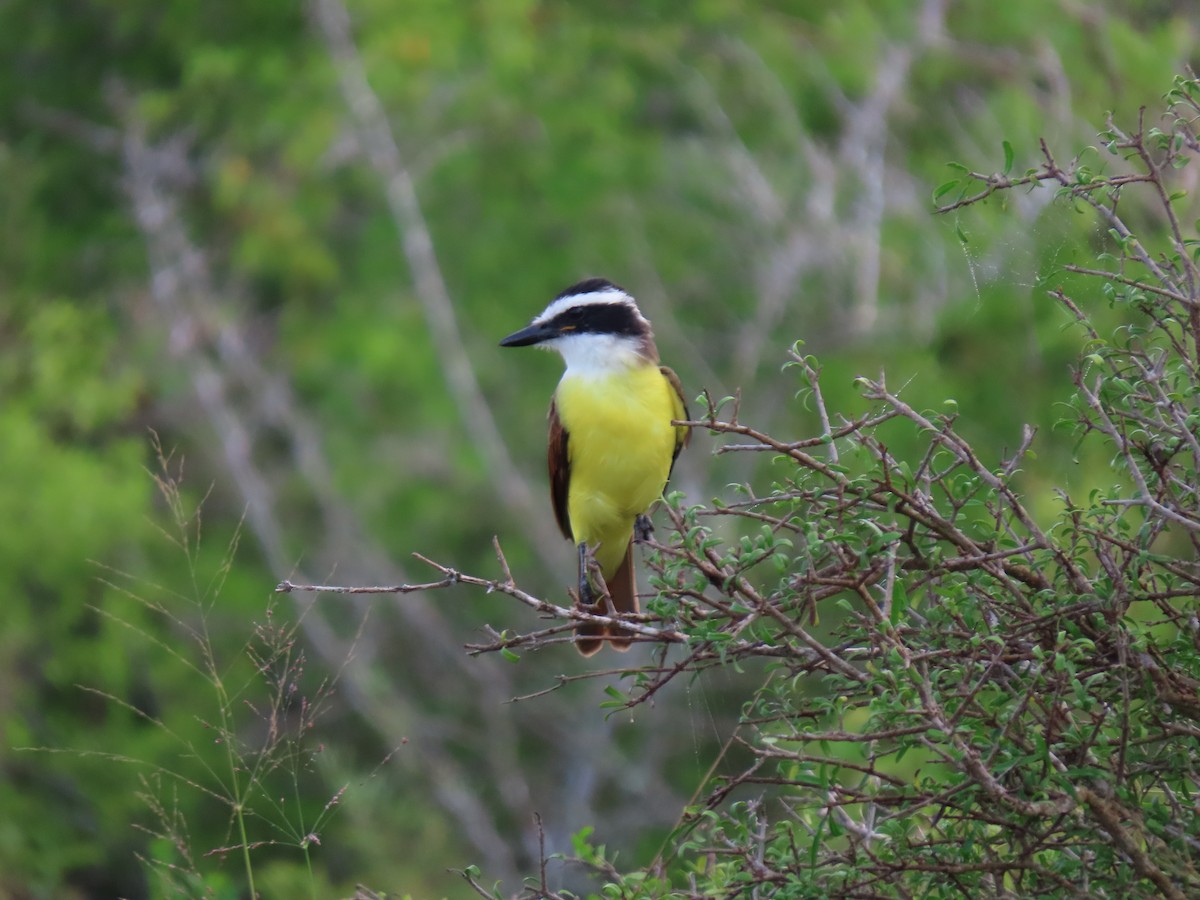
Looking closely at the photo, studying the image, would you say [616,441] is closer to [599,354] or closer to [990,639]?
[599,354]

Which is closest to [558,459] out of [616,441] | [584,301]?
[616,441]

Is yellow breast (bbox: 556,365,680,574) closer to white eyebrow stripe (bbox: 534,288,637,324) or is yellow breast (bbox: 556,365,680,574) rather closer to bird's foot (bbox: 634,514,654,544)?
bird's foot (bbox: 634,514,654,544)

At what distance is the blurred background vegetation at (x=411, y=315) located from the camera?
9.81 meters

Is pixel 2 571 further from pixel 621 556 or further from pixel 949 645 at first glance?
pixel 949 645

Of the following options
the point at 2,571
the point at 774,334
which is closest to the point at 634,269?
the point at 774,334

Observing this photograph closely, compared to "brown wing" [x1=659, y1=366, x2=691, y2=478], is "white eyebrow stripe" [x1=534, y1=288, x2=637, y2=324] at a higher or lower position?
higher

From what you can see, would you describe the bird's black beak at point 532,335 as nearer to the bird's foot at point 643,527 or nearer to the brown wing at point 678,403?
the brown wing at point 678,403

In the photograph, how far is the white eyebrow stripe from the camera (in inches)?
203

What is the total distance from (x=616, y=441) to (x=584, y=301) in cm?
56

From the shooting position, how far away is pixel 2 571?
10.6m

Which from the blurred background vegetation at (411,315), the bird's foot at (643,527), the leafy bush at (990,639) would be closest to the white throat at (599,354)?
the bird's foot at (643,527)

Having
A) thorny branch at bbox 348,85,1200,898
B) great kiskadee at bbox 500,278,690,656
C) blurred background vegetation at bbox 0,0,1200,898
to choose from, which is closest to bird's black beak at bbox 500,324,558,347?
great kiskadee at bbox 500,278,690,656

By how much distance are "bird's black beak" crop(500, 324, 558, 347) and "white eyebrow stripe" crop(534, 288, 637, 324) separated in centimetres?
3

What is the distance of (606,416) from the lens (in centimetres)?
484
